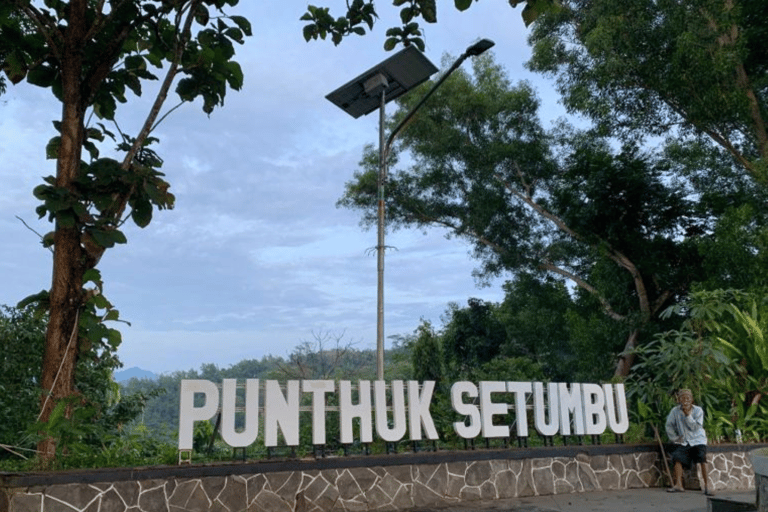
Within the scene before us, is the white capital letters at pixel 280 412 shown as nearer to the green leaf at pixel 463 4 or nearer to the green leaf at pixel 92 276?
the green leaf at pixel 92 276

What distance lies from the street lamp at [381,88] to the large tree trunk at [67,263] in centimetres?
457

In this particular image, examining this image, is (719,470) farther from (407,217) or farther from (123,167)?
(407,217)

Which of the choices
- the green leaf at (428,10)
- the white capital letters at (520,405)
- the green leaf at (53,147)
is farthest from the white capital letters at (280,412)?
the green leaf at (428,10)

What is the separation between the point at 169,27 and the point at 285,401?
556 centimetres

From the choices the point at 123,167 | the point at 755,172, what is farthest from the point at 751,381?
the point at 123,167

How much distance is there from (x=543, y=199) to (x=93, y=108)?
73.6 feet

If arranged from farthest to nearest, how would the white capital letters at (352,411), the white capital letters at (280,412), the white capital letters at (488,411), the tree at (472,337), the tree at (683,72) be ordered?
the tree at (472,337), the tree at (683,72), the white capital letters at (488,411), the white capital letters at (352,411), the white capital letters at (280,412)

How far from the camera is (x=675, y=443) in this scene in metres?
12.9

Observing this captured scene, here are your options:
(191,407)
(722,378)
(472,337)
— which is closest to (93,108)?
(191,407)

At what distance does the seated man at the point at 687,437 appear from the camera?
41.7ft

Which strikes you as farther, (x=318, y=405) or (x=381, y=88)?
(x=381, y=88)

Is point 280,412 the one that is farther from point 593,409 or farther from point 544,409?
point 593,409

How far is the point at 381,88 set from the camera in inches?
540

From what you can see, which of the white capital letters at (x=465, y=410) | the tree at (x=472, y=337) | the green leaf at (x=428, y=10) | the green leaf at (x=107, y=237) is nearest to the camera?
the green leaf at (x=107, y=237)
